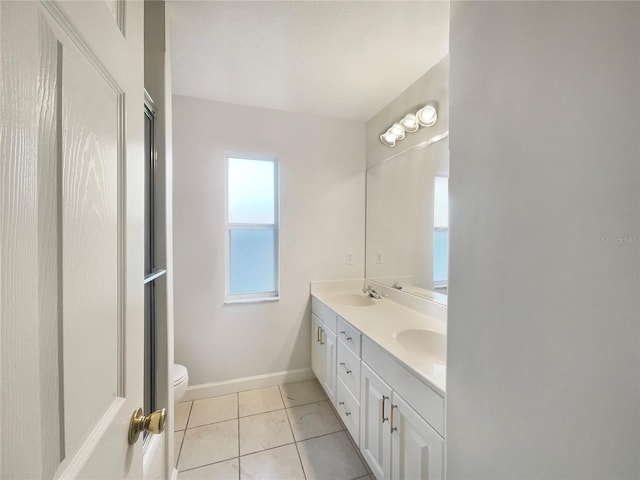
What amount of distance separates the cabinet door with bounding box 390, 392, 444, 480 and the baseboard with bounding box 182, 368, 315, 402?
1.34 meters

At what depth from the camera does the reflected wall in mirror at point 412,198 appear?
1.74 meters

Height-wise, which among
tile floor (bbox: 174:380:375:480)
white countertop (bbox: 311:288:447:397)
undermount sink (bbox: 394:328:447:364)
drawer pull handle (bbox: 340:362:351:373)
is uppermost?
white countertop (bbox: 311:288:447:397)

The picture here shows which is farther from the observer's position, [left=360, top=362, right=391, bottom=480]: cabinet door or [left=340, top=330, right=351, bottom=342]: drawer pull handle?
[left=340, top=330, right=351, bottom=342]: drawer pull handle

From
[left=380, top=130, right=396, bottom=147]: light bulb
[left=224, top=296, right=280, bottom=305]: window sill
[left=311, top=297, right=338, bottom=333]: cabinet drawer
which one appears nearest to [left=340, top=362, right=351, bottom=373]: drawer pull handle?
[left=311, top=297, right=338, bottom=333]: cabinet drawer

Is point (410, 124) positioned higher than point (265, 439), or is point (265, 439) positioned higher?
point (410, 124)

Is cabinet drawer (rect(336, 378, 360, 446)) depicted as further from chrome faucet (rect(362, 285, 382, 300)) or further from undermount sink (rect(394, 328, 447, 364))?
chrome faucet (rect(362, 285, 382, 300))

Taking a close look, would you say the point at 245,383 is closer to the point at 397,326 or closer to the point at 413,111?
the point at 397,326

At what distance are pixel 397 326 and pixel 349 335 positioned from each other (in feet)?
1.03

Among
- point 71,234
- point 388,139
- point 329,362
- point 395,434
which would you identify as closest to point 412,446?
point 395,434

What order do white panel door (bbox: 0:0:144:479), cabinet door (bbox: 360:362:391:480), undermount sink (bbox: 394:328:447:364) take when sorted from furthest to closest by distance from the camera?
undermount sink (bbox: 394:328:447:364)
cabinet door (bbox: 360:362:391:480)
white panel door (bbox: 0:0:144:479)

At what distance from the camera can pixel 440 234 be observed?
182 cm

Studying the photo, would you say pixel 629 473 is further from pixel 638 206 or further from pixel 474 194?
pixel 474 194

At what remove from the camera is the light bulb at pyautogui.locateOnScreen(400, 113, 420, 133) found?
188 centimetres

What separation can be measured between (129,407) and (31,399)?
0.36 metres
